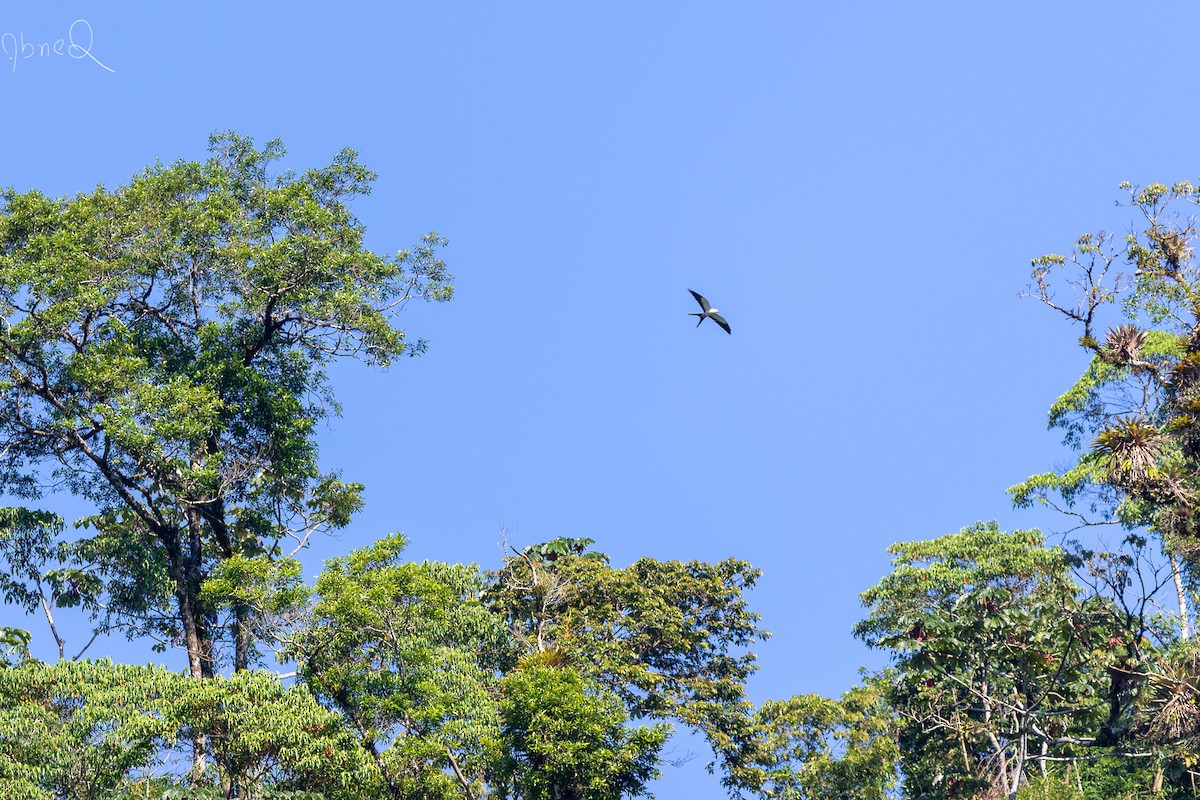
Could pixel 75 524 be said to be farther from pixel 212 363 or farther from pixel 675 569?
pixel 675 569

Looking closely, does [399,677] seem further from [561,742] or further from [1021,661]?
[1021,661]

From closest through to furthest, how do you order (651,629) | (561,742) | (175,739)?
(175,739) → (561,742) → (651,629)

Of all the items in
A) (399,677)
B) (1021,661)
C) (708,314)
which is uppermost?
(708,314)

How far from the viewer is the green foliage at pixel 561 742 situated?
845 inches

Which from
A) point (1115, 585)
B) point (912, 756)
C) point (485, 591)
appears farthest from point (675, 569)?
point (1115, 585)

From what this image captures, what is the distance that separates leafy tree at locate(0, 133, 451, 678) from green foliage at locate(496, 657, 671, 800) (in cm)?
687

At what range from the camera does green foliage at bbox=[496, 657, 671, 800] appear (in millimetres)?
21469

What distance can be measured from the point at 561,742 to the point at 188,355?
42.8 ft

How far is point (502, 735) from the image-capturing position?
22.3 meters

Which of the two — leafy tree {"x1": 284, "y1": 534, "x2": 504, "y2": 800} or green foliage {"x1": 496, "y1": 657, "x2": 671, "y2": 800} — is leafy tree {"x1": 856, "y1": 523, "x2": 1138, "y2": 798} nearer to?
green foliage {"x1": 496, "y1": 657, "x2": 671, "y2": 800}

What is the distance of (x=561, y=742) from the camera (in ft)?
70.2

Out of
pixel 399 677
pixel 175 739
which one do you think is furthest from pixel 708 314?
pixel 175 739

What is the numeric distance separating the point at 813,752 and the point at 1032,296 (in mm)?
14579

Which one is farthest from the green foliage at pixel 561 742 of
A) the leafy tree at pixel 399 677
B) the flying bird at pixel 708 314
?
the flying bird at pixel 708 314
